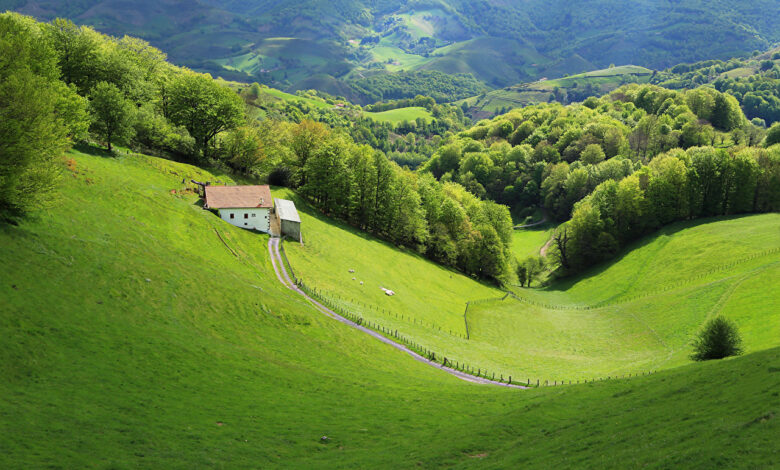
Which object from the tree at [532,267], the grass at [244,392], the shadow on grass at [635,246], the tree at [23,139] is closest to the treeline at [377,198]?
the shadow on grass at [635,246]

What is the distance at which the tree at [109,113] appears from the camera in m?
73.8

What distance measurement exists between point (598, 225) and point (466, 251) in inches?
1484

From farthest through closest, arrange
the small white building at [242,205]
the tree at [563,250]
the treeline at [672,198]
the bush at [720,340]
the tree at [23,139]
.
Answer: the tree at [563,250]
the treeline at [672,198]
the small white building at [242,205]
the bush at [720,340]
the tree at [23,139]

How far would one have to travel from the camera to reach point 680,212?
373ft

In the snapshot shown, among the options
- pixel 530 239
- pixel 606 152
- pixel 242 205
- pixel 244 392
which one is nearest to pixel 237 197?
pixel 242 205

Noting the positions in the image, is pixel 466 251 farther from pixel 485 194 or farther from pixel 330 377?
pixel 485 194

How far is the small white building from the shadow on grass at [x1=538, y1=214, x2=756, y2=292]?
75355 mm

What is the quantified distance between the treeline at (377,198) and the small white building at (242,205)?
23230 mm

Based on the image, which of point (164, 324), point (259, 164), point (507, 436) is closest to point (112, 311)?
point (164, 324)

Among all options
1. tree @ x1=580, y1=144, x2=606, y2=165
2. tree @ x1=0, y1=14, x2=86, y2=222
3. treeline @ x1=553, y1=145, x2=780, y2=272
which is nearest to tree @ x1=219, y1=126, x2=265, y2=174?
tree @ x1=0, y1=14, x2=86, y2=222

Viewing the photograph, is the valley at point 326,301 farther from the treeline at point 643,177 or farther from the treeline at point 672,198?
the treeline at point 643,177

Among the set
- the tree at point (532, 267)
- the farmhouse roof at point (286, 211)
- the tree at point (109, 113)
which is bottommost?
the tree at point (532, 267)

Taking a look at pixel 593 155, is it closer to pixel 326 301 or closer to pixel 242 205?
pixel 242 205

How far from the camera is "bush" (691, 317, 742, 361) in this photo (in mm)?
44500
